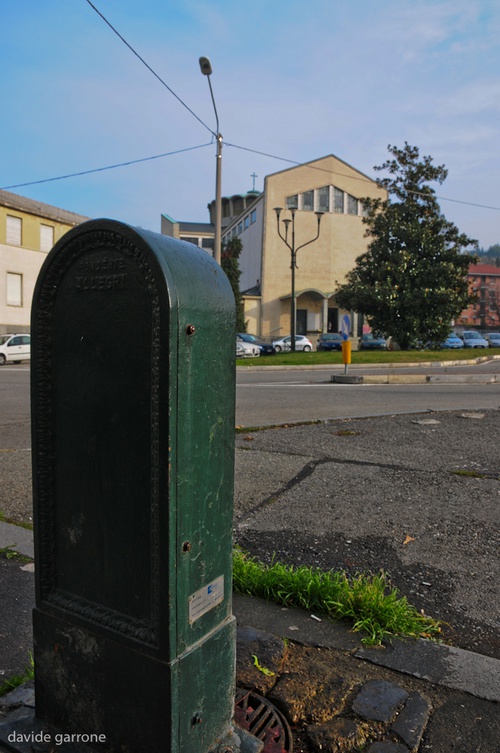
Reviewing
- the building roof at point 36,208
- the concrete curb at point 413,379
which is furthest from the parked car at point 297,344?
the concrete curb at point 413,379

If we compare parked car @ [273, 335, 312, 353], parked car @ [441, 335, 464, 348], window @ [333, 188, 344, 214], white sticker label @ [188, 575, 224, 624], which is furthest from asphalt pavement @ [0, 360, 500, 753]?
window @ [333, 188, 344, 214]

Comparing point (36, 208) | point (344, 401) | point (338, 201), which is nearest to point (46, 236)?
point (36, 208)

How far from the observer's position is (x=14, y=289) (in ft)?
117

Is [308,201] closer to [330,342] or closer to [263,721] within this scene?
[330,342]

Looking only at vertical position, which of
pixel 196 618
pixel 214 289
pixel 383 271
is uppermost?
pixel 383 271

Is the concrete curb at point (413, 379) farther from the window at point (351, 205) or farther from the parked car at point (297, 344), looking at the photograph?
the window at point (351, 205)

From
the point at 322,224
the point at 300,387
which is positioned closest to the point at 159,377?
the point at 300,387

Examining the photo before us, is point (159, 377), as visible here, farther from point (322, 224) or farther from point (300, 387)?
point (322, 224)

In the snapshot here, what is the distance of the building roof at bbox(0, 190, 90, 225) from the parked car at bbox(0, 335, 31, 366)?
10529mm

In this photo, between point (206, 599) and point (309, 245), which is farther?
point (309, 245)

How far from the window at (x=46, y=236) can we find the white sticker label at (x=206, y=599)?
38.4 metres

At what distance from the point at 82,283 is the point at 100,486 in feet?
1.88

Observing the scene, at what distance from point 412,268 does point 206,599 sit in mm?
30360

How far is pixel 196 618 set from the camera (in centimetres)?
165
